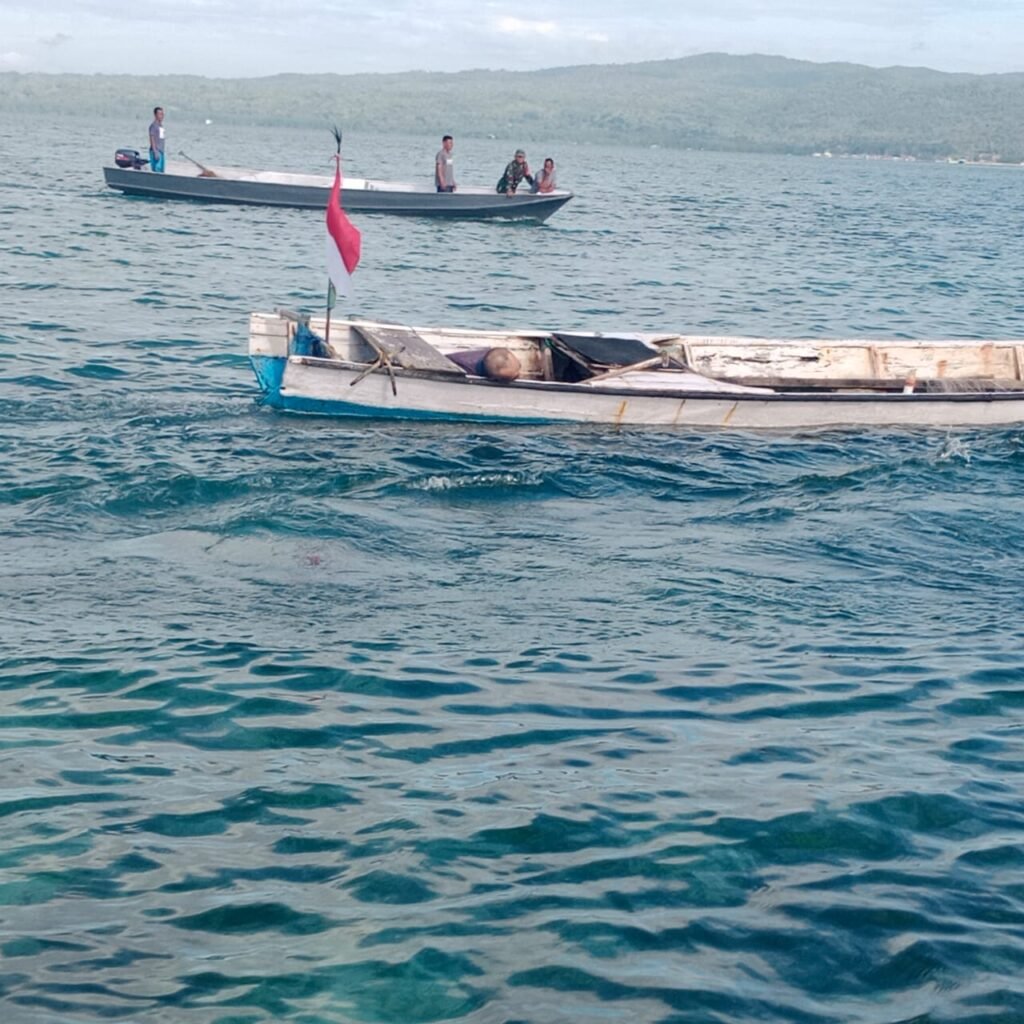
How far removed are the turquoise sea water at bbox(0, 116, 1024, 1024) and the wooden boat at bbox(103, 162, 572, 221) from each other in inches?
809

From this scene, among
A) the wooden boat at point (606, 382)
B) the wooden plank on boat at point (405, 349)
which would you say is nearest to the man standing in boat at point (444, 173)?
the wooden boat at point (606, 382)

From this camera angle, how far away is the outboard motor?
3706cm

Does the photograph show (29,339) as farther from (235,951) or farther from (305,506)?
(235,951)

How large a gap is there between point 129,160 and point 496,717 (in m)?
32.9

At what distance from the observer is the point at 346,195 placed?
36.3m

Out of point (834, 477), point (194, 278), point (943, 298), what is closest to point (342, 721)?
point (834, 477)

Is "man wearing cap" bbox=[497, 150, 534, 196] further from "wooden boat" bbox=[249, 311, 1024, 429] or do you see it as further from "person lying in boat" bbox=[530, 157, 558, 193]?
"wooden boat" bbox=[249, 311, 1024, 429]

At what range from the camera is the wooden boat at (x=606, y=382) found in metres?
14.8

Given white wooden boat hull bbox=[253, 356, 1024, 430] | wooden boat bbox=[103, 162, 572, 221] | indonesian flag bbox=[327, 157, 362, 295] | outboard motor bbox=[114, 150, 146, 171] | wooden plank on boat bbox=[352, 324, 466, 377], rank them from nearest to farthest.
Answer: indonesian flag bbox=[327, 157, 362, 295]
white wooden boat hull bbox=[253, 356, 1024, 430]
wooden plank on boat bbox=[352, 324, 466, 377]
wooden boat bbox=[103, 162, 572, 221]
outboard motor bbox=[114, 150, 146, 171]

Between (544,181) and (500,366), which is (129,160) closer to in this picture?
(544,181)

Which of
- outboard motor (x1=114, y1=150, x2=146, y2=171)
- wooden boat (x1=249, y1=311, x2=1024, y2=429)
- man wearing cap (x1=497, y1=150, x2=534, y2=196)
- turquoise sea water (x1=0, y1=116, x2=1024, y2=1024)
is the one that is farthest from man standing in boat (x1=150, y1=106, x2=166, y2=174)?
wooden boat (x1=249, y1=311, x2=1024, y2=429)

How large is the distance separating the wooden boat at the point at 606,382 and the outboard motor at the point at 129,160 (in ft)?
79.3

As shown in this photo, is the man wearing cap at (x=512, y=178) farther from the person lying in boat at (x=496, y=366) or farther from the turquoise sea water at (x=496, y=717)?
the person lying in boat at (x=496, y=366)

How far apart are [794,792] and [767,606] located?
9.54 ft
